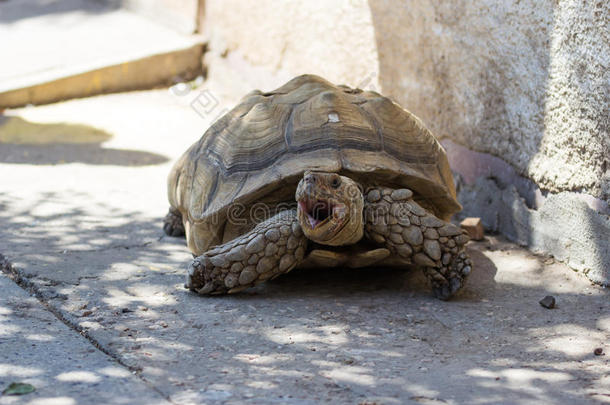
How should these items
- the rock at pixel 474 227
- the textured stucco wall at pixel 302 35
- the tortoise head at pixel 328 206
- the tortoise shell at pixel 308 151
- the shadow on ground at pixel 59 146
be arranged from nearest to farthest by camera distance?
the tortoise head at pixel 328 206
the tortoise shell at pixel 308 151
the rock at pixel 474 227
the textured stucco wall at pixel 302 35
the shadow on ground at pixel 59 146

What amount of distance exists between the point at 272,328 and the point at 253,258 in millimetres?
361

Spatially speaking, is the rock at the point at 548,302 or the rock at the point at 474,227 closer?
the rock at the point at 548,302

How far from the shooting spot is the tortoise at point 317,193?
9.85 feet

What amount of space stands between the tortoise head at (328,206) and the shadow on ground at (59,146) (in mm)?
2793

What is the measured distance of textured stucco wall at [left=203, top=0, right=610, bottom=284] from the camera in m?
3.28

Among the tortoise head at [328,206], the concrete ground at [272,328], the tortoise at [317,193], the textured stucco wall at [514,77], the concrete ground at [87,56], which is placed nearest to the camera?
the concrete ground at [272,328]

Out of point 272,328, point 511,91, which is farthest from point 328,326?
point 511,91

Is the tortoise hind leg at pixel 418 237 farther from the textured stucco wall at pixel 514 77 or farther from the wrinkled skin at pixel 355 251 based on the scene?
the textured stucco wall at pixel 514 77

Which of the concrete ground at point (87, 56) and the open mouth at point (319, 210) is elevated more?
the concrete ground at point (87, 56)

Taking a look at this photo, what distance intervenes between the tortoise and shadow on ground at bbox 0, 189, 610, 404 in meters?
0.17

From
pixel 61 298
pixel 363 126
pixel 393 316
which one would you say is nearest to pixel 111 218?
pixel 61 298

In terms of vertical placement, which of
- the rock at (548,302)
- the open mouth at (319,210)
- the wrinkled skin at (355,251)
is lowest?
the rock at (548,302)

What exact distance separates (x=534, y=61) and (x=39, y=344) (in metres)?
2.49

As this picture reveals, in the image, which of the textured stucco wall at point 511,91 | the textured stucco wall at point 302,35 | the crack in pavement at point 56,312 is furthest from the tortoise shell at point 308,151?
the textured stucco wall at point 302,35
